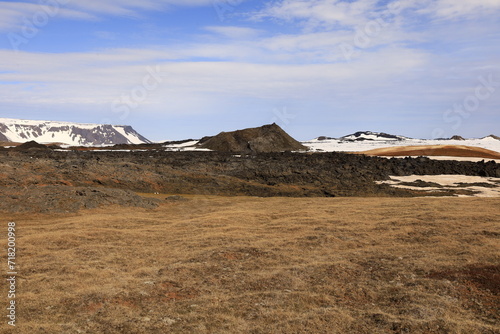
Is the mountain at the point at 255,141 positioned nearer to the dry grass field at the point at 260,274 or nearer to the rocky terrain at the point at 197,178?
the rocky terrain at the point at 197,178

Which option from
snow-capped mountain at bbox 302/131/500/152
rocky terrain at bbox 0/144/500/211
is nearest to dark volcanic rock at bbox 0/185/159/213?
rocky terrain at bbox 0/144/500/211

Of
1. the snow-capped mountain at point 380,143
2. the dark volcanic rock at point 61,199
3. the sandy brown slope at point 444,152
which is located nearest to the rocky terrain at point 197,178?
the dark volcanic rock at point 61,199

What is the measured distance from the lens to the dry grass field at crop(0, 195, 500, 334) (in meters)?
7.93

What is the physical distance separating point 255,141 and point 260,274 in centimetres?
5985

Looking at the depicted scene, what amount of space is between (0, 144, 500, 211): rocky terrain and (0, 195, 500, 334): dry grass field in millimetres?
3391

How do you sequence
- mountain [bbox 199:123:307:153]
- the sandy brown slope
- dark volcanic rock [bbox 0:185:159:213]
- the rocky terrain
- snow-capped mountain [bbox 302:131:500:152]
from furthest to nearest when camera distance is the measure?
snow-capped mountain [bbox 302:131:500:152] < mountain [bbox 199:123:307:153] < the sandy brown slope < the rocky terrain < dark volcanic rock [bbox 0:185:159:213]

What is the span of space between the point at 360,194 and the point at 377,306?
77.1ft

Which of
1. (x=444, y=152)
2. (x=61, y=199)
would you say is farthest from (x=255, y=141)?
(x=61, y=199)

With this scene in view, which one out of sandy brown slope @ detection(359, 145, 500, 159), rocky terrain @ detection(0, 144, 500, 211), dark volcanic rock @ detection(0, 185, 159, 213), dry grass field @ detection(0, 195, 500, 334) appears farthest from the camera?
sandy brown slope @ detection(359, 145, 500, 159)

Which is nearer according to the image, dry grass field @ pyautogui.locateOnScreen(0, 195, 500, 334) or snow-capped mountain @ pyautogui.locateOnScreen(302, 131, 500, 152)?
dry grass field @ pyautogui.locateOnScreen(0, 195, 500, 334)

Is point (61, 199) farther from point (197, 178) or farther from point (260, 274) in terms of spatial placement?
point (197, 178)

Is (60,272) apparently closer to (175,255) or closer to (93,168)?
(175,255)

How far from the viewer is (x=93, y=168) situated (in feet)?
105

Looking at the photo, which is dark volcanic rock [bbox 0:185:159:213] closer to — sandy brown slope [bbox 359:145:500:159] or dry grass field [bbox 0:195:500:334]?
dry grass field [bbox 0:195:500:334]
